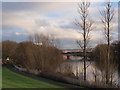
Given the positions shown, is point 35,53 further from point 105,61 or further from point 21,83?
point 21,83

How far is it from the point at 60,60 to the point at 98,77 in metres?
8.27

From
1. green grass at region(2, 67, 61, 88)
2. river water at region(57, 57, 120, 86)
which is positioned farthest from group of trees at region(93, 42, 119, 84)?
green grass at region(2, 67, 61, 88)

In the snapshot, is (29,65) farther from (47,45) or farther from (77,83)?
(77,83)

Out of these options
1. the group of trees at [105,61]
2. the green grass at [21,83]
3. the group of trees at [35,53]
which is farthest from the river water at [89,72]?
the green grass at [21,83]

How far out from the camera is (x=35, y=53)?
20734 millimetres

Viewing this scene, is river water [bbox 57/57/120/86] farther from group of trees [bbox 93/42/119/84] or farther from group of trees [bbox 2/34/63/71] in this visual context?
group of trees [bbox 2/34/63/71]

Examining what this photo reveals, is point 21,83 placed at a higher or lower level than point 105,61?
lower

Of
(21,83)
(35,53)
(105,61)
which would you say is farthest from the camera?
(35,53)

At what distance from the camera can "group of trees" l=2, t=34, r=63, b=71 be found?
63.1ft

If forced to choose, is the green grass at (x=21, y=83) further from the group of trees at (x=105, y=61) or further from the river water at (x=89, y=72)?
the group of trees at (x=105, y=61)

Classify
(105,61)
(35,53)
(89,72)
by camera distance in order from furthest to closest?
(35,53), (89,72), (105,61)

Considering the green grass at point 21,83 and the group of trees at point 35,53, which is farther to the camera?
the group of trees at point 35,53

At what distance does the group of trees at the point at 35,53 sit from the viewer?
63.1ft

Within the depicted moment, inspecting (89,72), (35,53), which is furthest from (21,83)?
(35,53)
